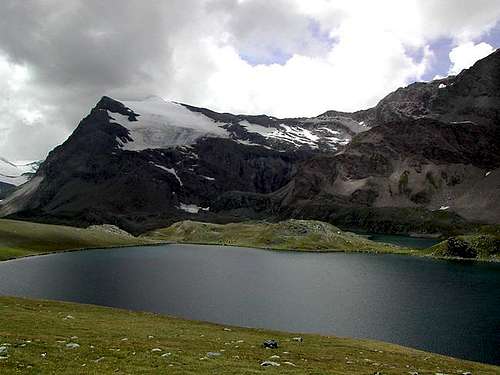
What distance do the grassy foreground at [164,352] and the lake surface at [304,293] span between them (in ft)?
73.7

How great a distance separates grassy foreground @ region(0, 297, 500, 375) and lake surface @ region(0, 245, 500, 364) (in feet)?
73.7

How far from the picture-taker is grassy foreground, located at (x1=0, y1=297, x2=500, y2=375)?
29625 millimetres

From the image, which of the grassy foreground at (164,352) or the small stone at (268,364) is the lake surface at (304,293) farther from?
the small stone at (268,364)

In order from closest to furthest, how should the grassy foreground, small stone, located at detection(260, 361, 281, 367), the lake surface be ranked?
the grassy foreground → small stone, located at detection(260, 361, 281, 367) → the lake surface

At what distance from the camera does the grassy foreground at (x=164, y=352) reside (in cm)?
2962

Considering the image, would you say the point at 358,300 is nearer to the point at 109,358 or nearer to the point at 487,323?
the point at 487,323

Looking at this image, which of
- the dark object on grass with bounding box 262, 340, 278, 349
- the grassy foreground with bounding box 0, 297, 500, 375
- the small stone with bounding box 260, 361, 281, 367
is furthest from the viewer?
the dark object on grass with bounding box 262, 340, 278, 349

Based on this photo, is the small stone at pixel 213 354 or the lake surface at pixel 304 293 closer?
the small stone at pixel 213 354

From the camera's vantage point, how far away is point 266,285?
126812 millimetres

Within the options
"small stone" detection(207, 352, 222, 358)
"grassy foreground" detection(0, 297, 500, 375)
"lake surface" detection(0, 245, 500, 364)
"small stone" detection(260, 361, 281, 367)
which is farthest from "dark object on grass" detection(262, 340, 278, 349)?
"lake surface" detection(0, 245, 500, 364)

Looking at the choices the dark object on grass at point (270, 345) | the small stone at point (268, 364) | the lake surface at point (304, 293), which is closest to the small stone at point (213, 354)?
the small stone at point (268, 364)

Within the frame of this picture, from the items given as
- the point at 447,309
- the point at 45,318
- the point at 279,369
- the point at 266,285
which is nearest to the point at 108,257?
the point at 266,285

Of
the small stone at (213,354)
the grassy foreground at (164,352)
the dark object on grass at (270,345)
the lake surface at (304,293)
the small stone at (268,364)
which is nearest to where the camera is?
the grassy foreground at (164,352)

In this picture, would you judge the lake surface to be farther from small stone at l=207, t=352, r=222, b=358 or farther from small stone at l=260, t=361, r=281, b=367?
small stone at l=207, t=352, r=222, b=358
